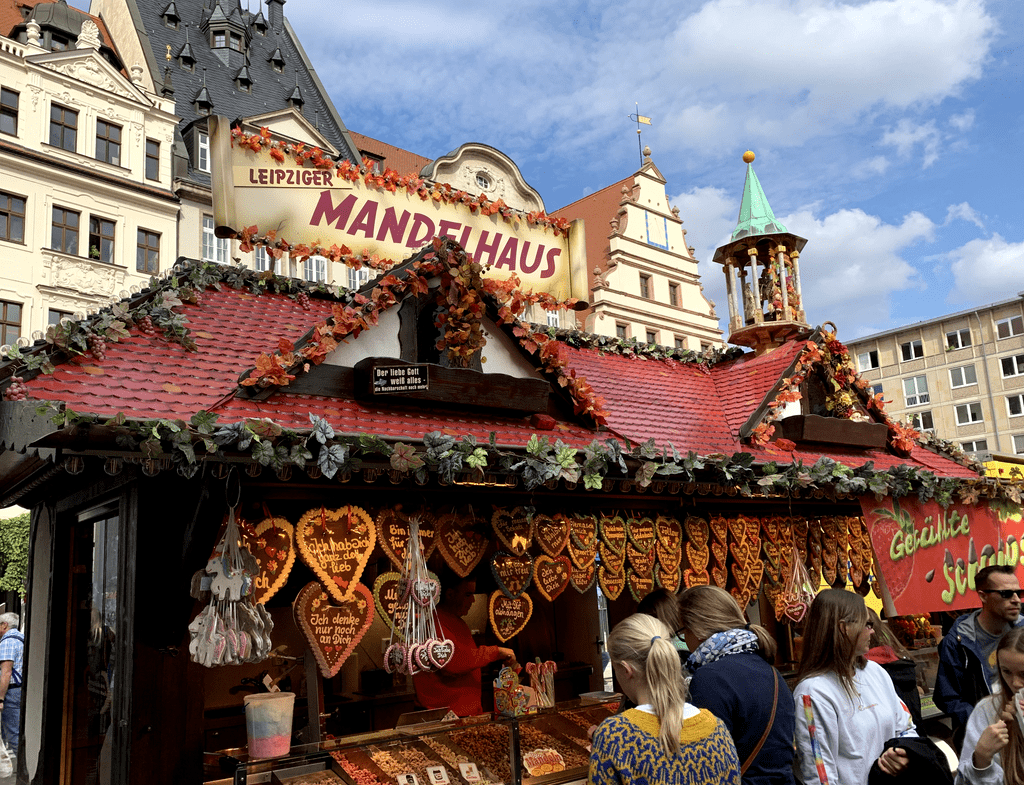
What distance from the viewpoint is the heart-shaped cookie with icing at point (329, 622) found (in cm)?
560

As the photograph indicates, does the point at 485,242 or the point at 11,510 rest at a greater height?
the point at 485,242

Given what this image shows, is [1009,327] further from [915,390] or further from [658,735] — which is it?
[658,735]

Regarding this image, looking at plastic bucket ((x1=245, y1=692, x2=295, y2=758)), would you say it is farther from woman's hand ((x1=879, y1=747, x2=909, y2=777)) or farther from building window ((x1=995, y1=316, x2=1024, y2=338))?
building window ((x1=995, y1=316, x2=1024, y2=338))

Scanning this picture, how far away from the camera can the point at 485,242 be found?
8.95 meters

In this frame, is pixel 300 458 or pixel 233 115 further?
A: pixel 233 115

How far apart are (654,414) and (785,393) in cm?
168

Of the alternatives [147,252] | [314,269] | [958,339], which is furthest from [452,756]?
[958,339]

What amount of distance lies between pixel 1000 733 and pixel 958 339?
54.9 metres

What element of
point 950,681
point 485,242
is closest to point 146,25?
point 485,242

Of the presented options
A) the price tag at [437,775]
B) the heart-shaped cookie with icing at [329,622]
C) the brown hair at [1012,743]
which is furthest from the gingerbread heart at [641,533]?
the brown hair at [1012,743]

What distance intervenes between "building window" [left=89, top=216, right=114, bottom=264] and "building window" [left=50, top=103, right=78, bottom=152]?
6.80 ft

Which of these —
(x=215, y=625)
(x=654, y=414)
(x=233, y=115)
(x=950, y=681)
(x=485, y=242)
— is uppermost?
(x=233, y=115)

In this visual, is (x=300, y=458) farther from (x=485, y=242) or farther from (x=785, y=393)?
(x=785, y=393)

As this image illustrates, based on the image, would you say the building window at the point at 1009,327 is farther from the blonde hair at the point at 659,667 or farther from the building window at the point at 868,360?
the blonde hair at the point at 659,667
